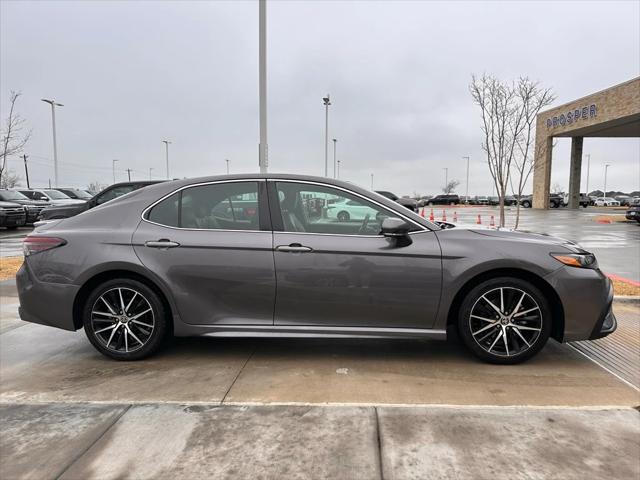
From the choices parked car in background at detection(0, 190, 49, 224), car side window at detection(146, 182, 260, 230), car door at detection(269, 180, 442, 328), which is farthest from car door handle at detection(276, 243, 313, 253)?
parked car in background at detection(0, 190, 49, 224)

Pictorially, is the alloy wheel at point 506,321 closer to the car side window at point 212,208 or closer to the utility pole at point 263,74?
the car side window at point 212,208

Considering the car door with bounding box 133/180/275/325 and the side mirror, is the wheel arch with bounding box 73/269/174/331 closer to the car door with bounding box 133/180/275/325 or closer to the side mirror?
the car door with bounding box 133/180/275/325

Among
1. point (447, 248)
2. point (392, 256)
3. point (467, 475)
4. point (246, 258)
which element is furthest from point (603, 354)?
point (246, 258)

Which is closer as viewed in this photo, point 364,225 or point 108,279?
point 364,225

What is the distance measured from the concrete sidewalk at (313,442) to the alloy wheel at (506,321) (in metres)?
0.77

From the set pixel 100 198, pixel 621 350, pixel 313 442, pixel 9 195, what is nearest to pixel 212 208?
pixel 313 442

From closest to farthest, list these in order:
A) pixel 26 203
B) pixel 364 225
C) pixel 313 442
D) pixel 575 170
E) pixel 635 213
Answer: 1. pixel 313 442
2. pixel 364 225
3. pixel 26 203
4. pixel 635 213
5. pixel 575 170

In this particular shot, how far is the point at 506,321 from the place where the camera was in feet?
12.5

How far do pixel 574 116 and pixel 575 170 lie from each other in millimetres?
6919

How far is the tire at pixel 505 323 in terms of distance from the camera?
3762 millimetres

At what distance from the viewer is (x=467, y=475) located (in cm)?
245

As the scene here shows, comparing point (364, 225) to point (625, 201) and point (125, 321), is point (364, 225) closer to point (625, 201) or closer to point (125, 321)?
point (125, 321)

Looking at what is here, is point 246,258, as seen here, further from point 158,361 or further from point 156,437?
point 156,437

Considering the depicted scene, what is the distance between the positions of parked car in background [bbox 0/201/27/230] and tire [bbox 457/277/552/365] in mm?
19006
